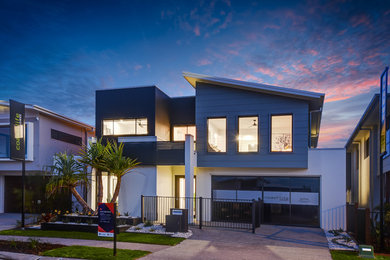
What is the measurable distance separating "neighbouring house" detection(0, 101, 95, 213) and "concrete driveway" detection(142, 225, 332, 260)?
30.4 feet

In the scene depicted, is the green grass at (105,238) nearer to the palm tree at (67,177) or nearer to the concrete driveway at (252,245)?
the concrete driveway at (252,245)

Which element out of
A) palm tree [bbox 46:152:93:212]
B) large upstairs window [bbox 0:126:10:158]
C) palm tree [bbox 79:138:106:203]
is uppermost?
large upstairs window [bbox 0:126:10:158]

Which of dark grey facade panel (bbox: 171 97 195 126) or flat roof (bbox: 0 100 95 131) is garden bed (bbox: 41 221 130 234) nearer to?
dark grey facade panel (bbox: 171 97 195 126)

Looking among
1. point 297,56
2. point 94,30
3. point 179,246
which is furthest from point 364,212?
point 94,30

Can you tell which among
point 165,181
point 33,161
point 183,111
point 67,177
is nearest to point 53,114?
point 33,161

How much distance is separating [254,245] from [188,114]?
898cm

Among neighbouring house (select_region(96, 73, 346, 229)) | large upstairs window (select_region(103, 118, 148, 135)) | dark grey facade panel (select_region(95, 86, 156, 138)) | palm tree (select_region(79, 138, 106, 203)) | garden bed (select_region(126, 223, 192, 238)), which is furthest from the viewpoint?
large upstairs window (select_region(103, 118, 148, 135))

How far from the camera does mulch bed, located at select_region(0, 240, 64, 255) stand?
940 centimetres

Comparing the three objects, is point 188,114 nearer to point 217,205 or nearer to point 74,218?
point 217,205

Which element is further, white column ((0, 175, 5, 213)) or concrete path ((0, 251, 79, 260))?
white column ((0, 175, 5, 213))

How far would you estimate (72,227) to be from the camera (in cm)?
1277

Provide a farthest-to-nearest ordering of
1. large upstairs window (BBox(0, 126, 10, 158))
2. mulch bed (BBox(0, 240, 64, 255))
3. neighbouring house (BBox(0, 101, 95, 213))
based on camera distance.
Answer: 1. large upstairs window (BBox(0, 126, 10, 158))
2. neighbouring house (BBox(0, 101, 95, 213))
3. mulch bed (BBox(0, 240, 64, 255))

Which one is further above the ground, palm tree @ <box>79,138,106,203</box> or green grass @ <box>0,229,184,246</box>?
palm tree @ <box>79,138,106,203</box>

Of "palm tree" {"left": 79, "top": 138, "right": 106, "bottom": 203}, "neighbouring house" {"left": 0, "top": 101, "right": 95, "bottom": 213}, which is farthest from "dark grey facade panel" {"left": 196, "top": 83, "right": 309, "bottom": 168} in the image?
"neighbouring house" {"left": 0, "top": 101, "right": 95, "bottom": 213}
